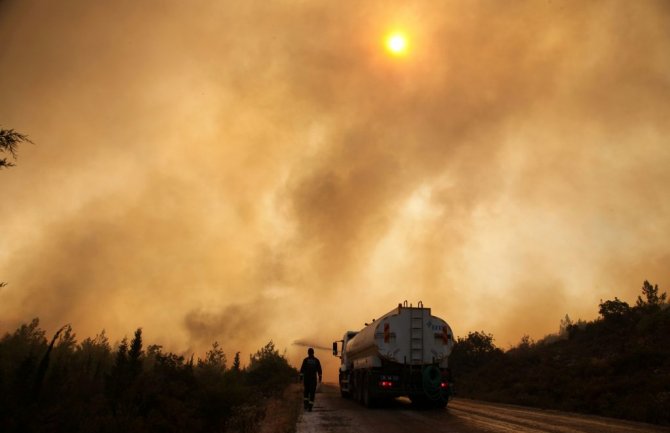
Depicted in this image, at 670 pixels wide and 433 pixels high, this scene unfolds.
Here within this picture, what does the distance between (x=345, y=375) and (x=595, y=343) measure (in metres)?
28.1

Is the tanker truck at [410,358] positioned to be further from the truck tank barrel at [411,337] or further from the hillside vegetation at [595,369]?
the hillside vegetation at [595,369]

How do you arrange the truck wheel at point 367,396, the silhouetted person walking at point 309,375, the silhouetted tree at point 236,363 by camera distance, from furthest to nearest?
the silhouetted tree at point 236,363 < the truck wheel at point 367,396 < the silhouetted person walking at point 309,375

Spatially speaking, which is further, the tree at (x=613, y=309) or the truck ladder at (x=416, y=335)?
the tree at (x=613, y=309)

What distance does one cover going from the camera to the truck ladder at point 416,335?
662 inches

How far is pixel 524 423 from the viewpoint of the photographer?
12.1 metres

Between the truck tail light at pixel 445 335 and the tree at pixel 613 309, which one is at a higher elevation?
the tree at pixel 613 309

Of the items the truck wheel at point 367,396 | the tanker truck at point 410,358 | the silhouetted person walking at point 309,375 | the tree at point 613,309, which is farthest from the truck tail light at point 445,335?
the tree at point 613,309

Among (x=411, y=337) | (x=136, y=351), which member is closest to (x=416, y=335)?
(x=411, y=337)

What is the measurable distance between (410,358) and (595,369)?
16.5m

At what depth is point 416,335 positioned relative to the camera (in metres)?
17.1

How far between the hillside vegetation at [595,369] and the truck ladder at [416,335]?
24.8ft

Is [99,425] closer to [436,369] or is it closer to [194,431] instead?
[194,431]

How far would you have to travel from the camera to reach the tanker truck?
1639 cm

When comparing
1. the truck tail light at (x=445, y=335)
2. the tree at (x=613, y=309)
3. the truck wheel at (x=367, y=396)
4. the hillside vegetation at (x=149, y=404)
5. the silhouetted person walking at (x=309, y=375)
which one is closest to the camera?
the silhouetted person walking at (x=309, y=375)
